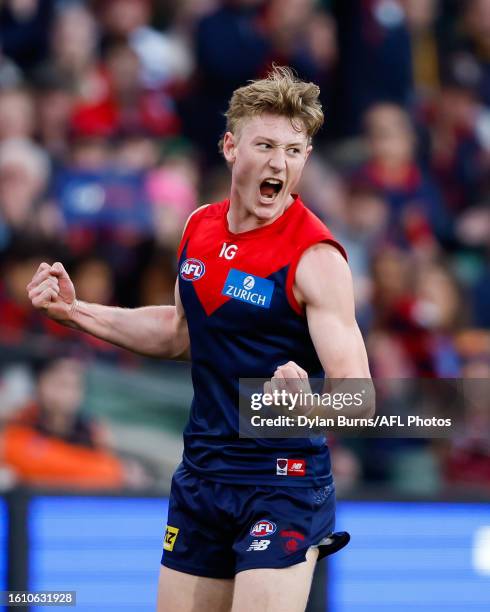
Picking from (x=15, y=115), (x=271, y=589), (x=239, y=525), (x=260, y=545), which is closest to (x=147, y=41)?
(x=15, y=115)

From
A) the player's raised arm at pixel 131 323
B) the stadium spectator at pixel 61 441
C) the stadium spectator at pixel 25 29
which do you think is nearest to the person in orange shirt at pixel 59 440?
the stadium spectator at pixel 61 441

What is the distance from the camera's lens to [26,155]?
9.17m

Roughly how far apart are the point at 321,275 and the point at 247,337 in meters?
0.37

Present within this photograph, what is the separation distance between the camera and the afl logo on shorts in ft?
14.9

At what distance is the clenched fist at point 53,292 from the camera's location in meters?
4.88

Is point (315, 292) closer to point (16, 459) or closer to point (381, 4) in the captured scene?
point (16, 459)

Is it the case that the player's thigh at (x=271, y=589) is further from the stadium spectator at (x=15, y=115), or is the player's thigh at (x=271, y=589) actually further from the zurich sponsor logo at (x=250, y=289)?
the stadium spectator at (x=15, y=115)

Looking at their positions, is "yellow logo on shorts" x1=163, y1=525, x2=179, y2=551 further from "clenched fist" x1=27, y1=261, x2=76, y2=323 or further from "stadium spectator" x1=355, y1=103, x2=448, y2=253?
"stadium spectator" x1=355, y1=103, x2=448, y2=253

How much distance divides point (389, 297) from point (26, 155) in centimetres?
274

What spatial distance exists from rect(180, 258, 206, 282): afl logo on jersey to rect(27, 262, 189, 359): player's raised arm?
15 cm

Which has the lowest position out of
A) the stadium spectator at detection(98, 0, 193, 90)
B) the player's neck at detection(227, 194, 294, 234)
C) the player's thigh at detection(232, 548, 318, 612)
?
the player's thigh at detection(232, 548, 318, 612)

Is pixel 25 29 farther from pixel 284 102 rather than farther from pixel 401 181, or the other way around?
pixel 284 102

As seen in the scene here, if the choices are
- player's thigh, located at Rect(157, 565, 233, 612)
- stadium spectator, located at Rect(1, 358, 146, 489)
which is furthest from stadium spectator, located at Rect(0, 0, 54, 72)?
player's thigh, located at Rect(157, 565, 233, 612)

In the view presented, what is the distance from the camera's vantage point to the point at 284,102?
4586 millimetres
